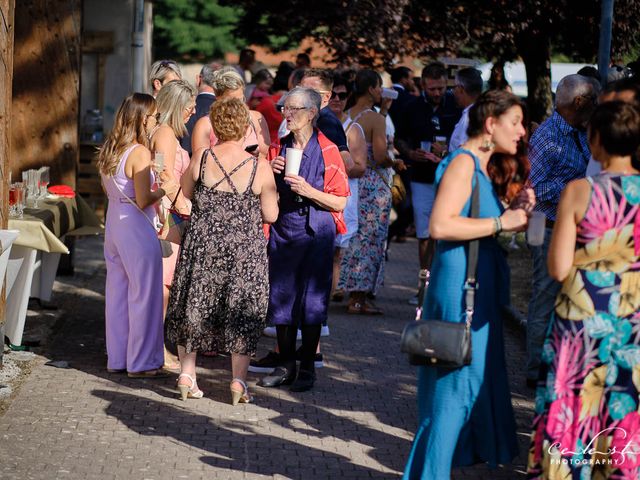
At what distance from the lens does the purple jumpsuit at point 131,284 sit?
8.00 m

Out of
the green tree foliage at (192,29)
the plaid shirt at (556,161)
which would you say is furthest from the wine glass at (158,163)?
the green tree foliage at (192,29)

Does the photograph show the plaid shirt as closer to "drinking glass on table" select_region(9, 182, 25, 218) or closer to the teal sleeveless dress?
the teal sleeveless dress

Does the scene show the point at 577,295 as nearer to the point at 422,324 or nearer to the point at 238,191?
the point at 422,324

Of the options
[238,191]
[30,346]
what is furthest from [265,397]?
[30,346]

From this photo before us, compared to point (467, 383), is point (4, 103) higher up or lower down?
higher up

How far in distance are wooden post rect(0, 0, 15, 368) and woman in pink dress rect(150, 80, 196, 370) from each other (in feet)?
3.30

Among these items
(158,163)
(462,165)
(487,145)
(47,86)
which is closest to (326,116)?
(158,163)

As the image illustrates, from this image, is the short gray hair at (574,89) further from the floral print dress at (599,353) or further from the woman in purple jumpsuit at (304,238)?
the floral print dress at (599,353)

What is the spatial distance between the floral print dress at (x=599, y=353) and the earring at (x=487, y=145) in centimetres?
61

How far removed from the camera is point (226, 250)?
7262mm

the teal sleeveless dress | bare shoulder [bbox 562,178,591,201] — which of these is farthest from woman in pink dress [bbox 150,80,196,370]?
bare shoulder [bbox 562,178,591,201]

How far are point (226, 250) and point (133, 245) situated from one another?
3.43 feet

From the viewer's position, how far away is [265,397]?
7723 millimetres

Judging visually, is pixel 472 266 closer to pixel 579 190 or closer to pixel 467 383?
pixel 467 383
